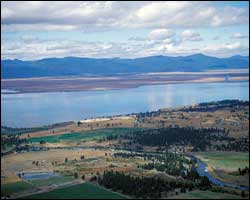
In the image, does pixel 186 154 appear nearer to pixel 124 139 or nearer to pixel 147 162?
pixel 147 162

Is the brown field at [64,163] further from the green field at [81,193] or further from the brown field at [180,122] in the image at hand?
the brown field at [180,122]

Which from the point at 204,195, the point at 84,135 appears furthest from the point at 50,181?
the point at 84,135

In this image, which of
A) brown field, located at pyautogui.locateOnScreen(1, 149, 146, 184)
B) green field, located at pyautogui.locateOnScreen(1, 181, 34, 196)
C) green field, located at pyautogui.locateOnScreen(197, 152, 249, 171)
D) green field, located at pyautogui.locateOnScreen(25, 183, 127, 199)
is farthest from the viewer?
green field, located at pyautogui.locateOnScreen(197, 152, 249, 171)

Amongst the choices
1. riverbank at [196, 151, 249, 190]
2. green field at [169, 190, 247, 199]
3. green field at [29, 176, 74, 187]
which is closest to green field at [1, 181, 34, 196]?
green field at [29, 176, 74, 187]

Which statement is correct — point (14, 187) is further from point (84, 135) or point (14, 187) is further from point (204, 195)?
point (84, 135)

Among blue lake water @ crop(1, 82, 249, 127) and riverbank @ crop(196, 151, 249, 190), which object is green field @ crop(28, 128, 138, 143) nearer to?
blue lake water @ crop(1, 82, 249, 127)

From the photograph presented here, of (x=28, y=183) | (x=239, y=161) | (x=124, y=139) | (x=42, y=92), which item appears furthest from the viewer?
(x=42, y=92)

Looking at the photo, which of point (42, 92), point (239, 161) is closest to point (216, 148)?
point (239, 161)
